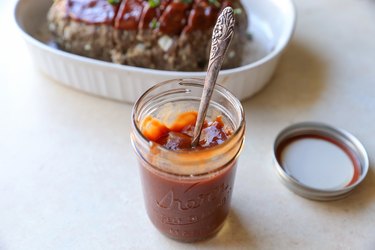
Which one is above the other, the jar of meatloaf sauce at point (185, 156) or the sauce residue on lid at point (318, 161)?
the jar of meatloaf sauce at point (185, 156)

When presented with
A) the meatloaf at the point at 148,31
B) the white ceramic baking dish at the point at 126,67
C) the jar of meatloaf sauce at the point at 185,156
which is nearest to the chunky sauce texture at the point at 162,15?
the meatloaf at the point at 148,31

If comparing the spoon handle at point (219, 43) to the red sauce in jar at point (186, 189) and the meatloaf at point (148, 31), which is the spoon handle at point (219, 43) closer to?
the red sauce in jar at point (186, 189)

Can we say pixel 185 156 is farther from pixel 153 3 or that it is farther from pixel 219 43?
pixel 153 3

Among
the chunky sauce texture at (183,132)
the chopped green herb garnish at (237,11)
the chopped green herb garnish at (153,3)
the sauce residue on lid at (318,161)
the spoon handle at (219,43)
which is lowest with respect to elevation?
the sauce residue on lid at (318,161)

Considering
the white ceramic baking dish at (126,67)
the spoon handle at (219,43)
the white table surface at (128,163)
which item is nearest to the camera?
the spoon handle at (219,43)

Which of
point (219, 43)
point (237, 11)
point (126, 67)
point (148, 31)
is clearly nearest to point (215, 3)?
point (237, 11)

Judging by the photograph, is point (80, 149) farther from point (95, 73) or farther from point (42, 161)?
point (95, 73)

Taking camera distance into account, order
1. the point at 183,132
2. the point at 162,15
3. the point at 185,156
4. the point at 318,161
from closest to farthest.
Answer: the point at 185,156 → the point at 183,132 → the point at 318,161 → the point at 162,15

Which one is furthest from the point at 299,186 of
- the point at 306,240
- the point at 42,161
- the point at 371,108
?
the point at 42,161

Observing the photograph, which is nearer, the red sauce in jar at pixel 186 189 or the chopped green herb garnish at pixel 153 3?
the red sauce in jar at pixel 186 189
